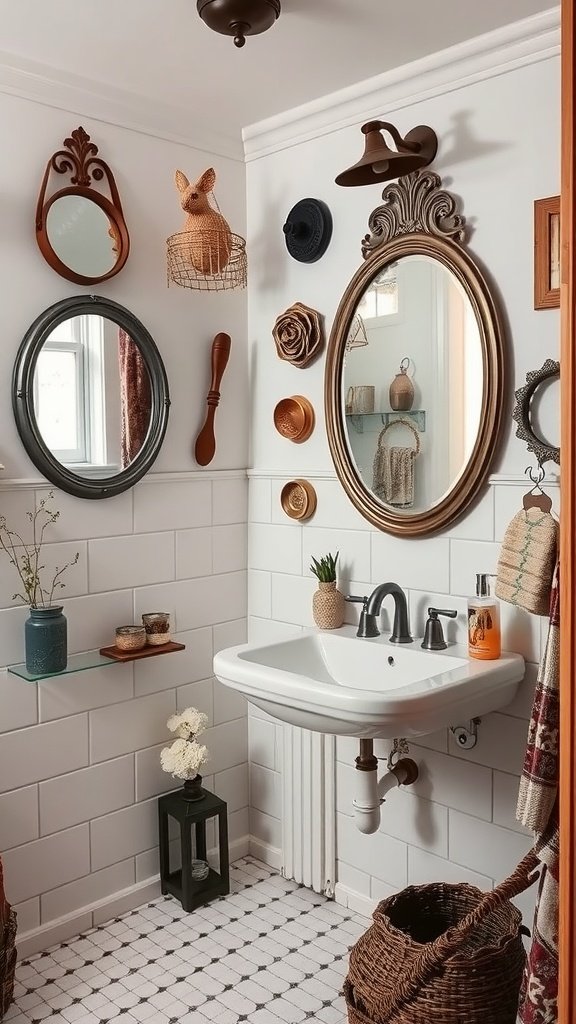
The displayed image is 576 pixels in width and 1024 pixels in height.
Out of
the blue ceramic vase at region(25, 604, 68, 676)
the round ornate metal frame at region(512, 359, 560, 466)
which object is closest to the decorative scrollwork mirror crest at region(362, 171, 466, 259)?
the round ornate metal frame at region(512, 359, 560, 466)

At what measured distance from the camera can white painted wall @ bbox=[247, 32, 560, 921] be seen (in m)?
2.09

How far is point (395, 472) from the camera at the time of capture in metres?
2.38

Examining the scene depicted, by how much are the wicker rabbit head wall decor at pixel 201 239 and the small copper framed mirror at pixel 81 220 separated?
17cm

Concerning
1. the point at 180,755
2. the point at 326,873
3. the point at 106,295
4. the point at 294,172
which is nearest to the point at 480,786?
the point at 326,873

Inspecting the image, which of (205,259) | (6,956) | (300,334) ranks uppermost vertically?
(205,259)

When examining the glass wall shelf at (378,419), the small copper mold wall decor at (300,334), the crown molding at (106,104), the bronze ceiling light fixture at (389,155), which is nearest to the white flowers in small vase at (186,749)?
the glass wall shelf at (378,419)

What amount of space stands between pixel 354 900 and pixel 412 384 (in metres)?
1.51

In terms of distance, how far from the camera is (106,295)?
245cm

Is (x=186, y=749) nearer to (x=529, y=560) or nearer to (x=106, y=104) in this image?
(x=529, y=560)

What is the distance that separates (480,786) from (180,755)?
88cm

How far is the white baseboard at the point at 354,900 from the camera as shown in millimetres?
2488

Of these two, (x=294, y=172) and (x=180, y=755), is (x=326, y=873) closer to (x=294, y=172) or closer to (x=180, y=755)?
(x=180, y=755)

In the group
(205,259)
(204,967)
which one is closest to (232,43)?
(205,259)

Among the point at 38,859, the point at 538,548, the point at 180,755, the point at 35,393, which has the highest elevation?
the point at 35,393
